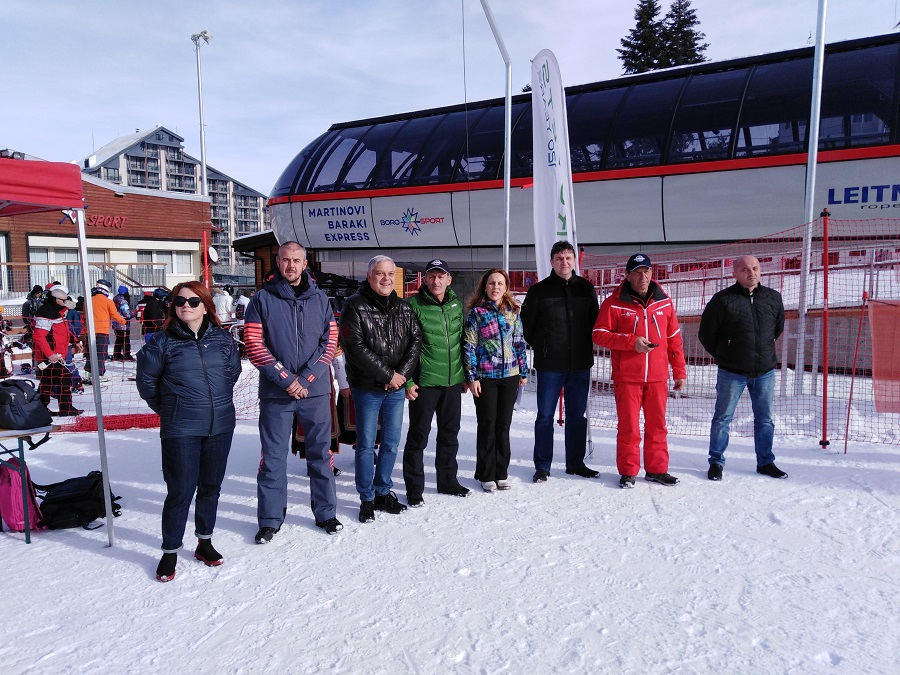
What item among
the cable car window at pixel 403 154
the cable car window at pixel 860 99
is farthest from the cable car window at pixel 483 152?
the cable car window at pixel 860 99

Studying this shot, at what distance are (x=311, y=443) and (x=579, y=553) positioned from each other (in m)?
1.71

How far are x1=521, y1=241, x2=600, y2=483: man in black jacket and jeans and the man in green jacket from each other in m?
0.66

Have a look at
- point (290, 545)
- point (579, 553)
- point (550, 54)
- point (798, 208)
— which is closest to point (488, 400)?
point (579, 553)

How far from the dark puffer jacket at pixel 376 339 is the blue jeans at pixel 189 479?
2.90ft

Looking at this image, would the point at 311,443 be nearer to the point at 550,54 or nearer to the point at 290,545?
the point at 290,545

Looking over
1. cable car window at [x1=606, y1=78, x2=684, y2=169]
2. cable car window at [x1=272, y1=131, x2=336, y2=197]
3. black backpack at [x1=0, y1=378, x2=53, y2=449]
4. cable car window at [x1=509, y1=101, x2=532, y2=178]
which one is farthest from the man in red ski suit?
cable car window at [x1=272, y1=131, x2=336, y2=197]

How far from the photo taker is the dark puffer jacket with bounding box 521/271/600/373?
448 cm

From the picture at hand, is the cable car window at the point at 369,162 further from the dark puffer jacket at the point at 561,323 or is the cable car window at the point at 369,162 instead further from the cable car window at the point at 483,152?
the dark puffer jacket at the point at 561,323

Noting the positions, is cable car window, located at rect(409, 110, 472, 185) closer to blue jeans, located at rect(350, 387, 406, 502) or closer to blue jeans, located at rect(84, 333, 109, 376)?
blue jeans, located at rect(84, 333, 109, 376)

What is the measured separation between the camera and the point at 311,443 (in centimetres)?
367

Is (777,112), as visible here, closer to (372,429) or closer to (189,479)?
(372,429)

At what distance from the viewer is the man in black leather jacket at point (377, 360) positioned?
3.77 meters

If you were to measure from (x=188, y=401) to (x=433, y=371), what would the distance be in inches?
62.8

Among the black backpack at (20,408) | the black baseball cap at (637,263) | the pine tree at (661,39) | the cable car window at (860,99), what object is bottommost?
the black backpack at (20,408)
